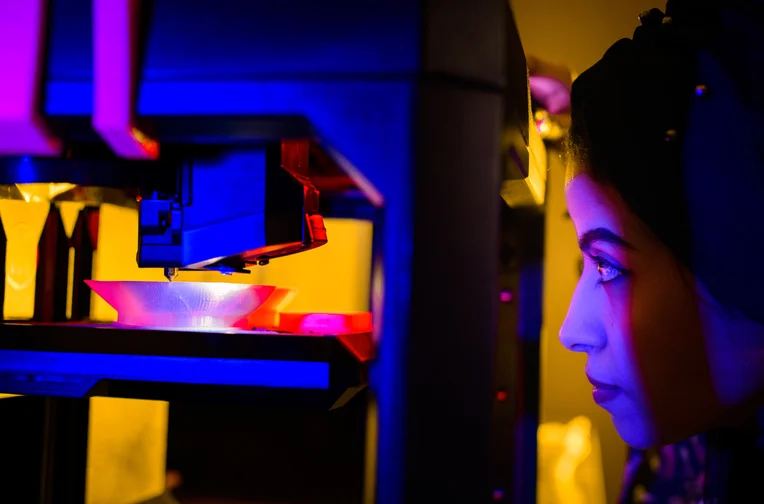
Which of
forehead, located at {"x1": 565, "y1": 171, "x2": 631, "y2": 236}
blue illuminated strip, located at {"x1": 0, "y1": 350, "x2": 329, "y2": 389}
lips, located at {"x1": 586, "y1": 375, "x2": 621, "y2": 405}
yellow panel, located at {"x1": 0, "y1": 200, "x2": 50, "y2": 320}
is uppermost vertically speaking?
forehead, located at {"x1": 565, "y1": 171, "x2": 631, "y2": 236}

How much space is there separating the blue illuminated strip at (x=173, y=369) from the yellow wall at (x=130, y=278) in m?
0.35

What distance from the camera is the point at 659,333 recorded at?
2.92 feet

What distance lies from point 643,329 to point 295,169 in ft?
1.96

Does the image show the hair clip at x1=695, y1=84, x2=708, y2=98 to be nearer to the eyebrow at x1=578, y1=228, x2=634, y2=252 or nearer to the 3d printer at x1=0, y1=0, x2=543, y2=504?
the eyebrow at x1=578, y1=228, x2=634, y2=252

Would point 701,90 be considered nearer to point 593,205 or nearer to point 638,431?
point 593,205

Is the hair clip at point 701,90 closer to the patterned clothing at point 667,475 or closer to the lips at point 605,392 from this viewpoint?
the lips at point 605,392

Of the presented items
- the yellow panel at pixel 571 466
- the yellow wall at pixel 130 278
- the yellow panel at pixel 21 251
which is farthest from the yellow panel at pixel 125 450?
the yellow panel at pixel 571 466

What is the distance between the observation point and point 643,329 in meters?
0.90

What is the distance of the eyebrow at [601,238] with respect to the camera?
899 mm

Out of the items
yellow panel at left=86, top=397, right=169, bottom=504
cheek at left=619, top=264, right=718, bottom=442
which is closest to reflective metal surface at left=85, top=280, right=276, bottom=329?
yellow panel at left=86, top=397, right=169, bottom=504

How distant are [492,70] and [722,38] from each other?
21.7 inches

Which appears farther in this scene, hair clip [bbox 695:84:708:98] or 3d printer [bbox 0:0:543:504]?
hair clip [bbox 695:84:708:98]

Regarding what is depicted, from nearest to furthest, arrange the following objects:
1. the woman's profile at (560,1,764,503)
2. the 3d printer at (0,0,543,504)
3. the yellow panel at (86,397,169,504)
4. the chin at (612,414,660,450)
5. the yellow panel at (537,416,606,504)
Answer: the 3d printer at (0,0,543,504) < the woman's profile at (560,1,764,503) < the chin at (612,414,660,450) < the yellow panel at (86,397,169,504) < the yellow panel at (537,416,606,504)

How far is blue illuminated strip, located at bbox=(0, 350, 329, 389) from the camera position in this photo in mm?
550
